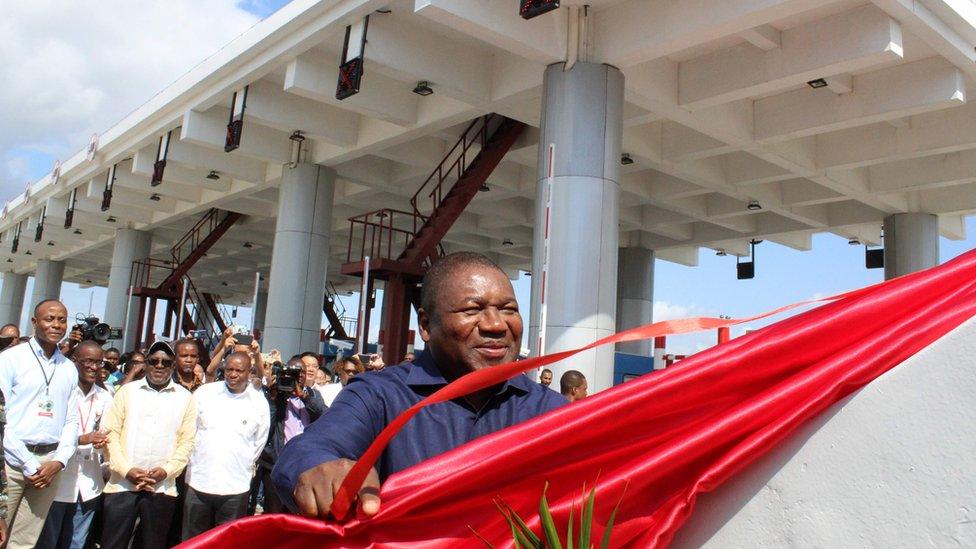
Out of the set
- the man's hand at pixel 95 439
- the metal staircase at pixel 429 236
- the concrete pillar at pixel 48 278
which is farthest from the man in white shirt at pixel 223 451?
the concrete pillar at pixel 48 278

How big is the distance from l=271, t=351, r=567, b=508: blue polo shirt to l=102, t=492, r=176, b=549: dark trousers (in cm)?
446

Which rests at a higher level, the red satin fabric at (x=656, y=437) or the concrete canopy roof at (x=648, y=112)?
the concrete canopy roof at (x=648, y=112)

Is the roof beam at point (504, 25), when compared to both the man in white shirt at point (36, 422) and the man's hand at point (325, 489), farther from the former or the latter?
the man's hand at point (325, 489)

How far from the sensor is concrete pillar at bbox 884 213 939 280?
16.4 meters

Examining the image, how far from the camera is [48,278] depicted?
103 feet

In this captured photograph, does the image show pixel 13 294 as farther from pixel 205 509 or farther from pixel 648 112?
pixel 205 509

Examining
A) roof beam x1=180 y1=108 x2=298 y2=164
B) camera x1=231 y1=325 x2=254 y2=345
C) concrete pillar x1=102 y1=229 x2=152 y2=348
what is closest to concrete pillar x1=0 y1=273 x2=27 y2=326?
concrete pillar x1=102 y1=229 x2=152 y2=348

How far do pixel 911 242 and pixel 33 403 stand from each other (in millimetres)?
15805

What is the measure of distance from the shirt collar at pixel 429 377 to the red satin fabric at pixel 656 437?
0.29m

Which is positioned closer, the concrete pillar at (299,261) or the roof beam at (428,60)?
the roof beam at (428,60)

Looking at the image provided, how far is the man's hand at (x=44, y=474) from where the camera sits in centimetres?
519

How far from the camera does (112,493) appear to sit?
229 inches

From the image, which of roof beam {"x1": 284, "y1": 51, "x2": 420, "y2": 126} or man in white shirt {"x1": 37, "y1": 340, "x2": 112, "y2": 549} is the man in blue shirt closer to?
man in white shirt {"x1": 37, "y1": 340, "x2": 112, "y2": 549}

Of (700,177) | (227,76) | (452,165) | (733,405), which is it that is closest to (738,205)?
(700,177)
